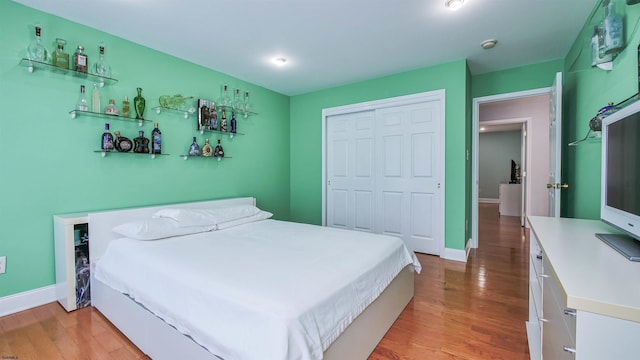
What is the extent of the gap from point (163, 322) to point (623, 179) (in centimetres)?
242

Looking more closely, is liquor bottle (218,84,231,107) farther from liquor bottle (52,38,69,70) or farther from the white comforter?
the white comforter

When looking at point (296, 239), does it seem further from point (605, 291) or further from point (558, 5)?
point (558, 5)

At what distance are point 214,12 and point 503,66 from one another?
3.37 m

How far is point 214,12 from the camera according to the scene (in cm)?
221

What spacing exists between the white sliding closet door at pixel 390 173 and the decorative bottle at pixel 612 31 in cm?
170

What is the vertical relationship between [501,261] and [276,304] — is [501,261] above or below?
below

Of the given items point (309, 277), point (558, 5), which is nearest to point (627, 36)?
point (558, 5)

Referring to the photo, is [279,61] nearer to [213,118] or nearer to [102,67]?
[213,118]

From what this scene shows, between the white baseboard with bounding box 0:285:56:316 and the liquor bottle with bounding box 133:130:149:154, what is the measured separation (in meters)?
1.33

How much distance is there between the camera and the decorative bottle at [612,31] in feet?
5.25

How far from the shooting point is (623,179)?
49.4 inches

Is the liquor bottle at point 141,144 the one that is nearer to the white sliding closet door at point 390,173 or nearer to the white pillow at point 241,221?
the white pillow at point 241,221

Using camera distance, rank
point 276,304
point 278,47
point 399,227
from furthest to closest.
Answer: point 399,227 < point 278,47 < point 276,304

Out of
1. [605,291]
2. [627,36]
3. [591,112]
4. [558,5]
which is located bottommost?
[605,291]
